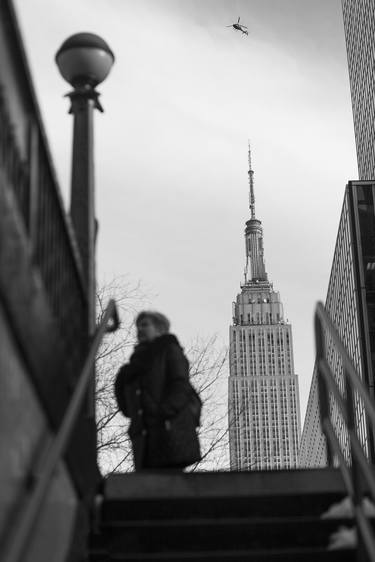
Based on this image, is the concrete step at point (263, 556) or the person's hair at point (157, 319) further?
the person's hair at point (157, 319)

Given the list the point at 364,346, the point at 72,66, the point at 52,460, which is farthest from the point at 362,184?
the point at 52,460

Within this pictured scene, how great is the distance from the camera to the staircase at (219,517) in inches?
211

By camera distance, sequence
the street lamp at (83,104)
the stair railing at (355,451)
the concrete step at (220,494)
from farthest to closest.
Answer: the street lamp at (83,104) → the concrete step at (220,494) → the stair railing at (355,451)

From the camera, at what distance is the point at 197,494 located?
19.2 ft

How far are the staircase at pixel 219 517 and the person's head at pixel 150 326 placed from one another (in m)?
1.16

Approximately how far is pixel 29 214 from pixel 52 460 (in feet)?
4.61

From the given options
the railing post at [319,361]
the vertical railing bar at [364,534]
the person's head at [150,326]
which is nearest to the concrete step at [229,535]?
the vertical railing bar at [364,534]

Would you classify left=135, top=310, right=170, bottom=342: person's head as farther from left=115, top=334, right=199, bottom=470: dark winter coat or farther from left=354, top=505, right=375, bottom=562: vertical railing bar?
left=354, top=505, right=375, bottom=562: vertical railing bar

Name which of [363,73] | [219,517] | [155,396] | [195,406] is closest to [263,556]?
[219,517]

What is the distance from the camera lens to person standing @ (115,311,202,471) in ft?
21.1

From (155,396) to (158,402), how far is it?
55 mm

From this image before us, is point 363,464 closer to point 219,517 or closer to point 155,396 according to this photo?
point 219,517

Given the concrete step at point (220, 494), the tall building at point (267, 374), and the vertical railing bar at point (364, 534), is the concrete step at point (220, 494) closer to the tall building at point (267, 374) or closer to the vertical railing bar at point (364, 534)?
the vertical railing bar at point (364, 534)

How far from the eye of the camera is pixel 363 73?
3027 inches
